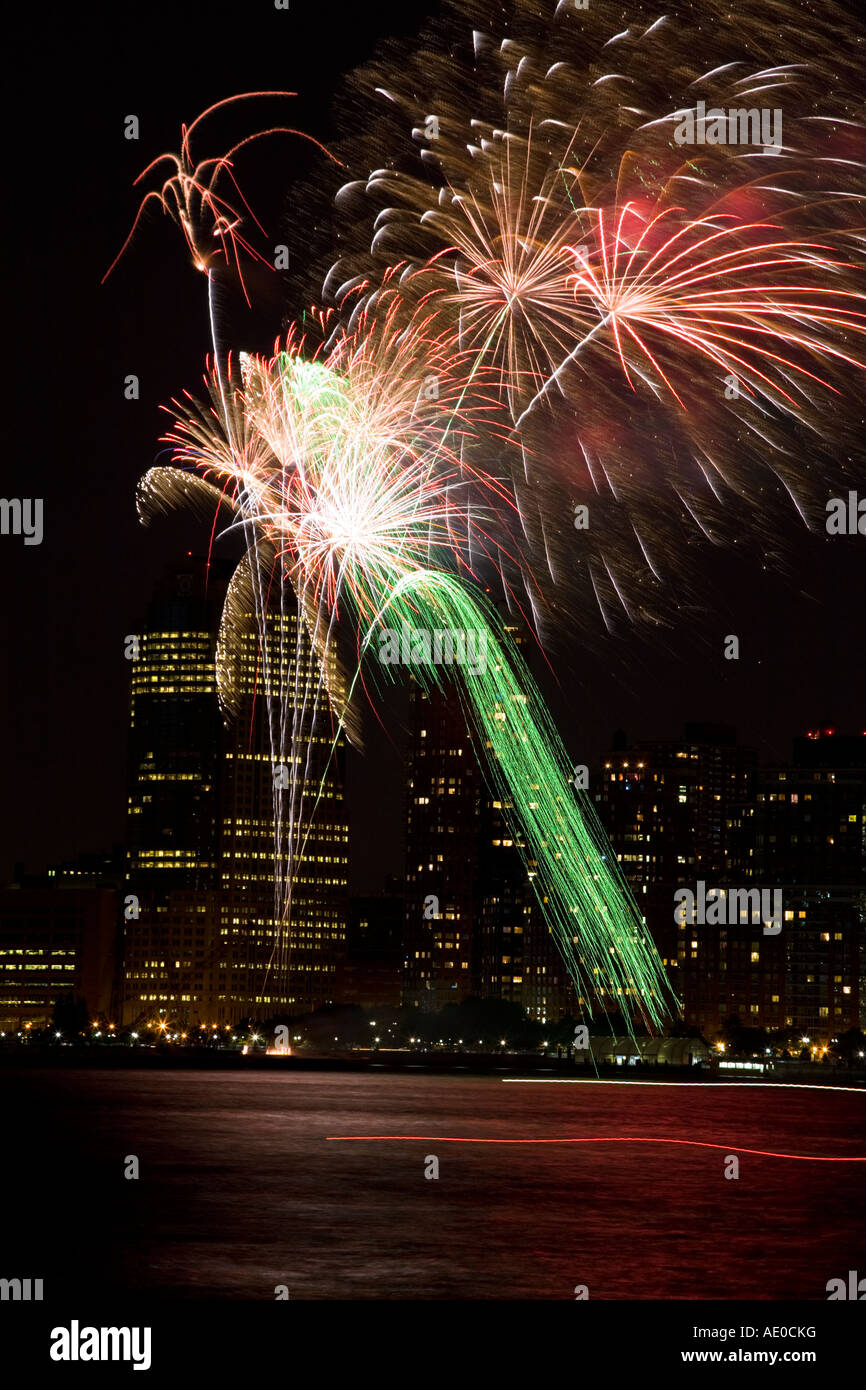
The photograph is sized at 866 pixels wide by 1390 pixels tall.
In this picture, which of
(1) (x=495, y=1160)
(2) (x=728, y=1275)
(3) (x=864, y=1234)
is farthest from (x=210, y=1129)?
(2) (x=728, y=1275)

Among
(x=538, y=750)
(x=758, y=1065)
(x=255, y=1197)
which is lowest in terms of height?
(x=758, y=1065)

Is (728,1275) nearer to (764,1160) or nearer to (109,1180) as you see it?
(109,1180)

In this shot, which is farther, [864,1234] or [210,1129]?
[210,1129]

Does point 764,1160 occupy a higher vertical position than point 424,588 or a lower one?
lower
